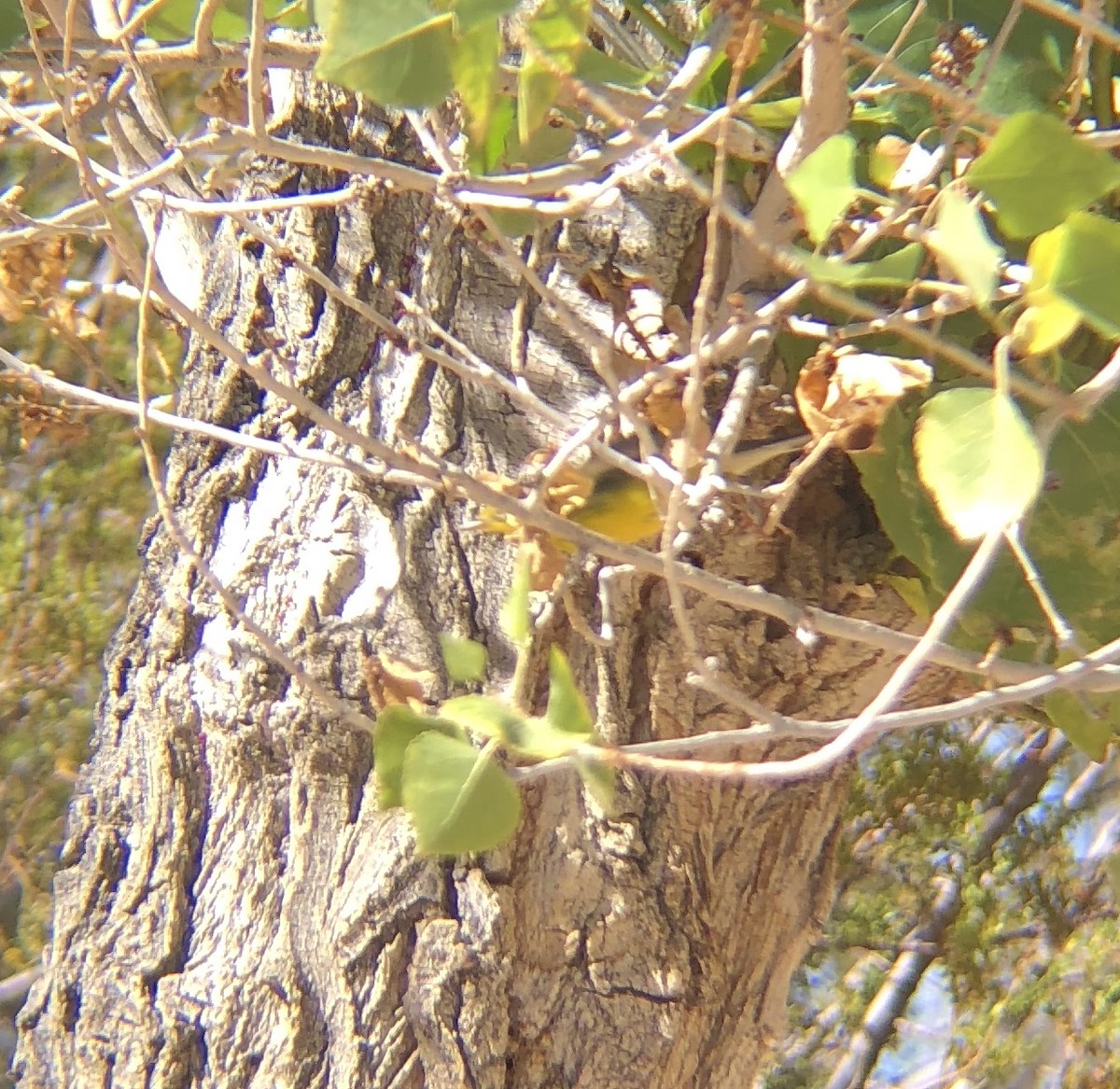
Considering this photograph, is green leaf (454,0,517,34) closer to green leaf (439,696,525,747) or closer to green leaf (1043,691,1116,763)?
green leaf (439,696,525,747)

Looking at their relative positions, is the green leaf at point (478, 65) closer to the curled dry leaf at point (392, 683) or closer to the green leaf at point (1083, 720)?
the curled dry leaf at point (392, 683)

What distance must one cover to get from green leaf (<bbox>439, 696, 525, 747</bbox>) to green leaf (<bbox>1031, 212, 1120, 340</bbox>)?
20cm

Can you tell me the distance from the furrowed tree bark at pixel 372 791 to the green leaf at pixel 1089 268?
0.19 metres

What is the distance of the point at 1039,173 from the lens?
0.30 m

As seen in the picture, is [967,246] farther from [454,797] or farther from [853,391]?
[454,797]

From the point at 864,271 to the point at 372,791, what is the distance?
314 mm

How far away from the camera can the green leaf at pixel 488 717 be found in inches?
13.1

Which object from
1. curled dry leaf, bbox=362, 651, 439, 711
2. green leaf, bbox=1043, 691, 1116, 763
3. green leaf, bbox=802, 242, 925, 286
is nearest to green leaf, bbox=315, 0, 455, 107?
green leaf, bbox=802, 242, 925, 286

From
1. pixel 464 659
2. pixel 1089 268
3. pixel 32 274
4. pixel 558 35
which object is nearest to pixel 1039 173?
pixel 1089 268

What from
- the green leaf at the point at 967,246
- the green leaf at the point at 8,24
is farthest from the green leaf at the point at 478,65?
the green leaf at the point at 8,24

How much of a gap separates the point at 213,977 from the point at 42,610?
938 mm

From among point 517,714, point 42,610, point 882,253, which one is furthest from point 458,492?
point 42,610

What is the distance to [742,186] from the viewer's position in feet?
1.65

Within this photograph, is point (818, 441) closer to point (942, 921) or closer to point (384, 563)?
point (384, 563)
